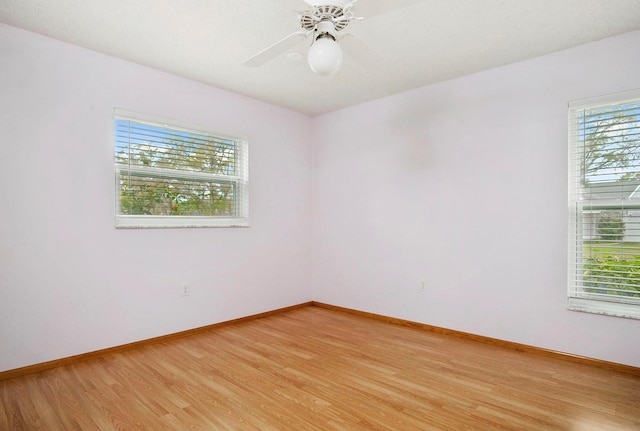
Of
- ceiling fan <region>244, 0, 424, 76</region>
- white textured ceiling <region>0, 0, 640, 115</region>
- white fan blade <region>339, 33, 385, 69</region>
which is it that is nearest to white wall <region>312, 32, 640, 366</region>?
white textured ceiling <region>0, 0, 640, 115</region>

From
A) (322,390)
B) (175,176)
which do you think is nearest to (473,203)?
(322,390)

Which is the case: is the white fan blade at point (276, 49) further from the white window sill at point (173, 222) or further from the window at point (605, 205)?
the window at point (605, 205)

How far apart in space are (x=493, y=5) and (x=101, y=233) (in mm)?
3353

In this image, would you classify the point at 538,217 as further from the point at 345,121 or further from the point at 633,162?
the point at 345,121

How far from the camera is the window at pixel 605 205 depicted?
2.68 m

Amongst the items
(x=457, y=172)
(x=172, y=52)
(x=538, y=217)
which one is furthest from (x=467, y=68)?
(x=172, y=52)

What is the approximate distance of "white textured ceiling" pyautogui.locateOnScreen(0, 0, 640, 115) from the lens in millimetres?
2326

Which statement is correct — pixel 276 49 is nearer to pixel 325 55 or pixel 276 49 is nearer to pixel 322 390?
pixel 325 55

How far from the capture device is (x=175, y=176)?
351cm

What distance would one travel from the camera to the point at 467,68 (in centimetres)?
330

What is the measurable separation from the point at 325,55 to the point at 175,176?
2.28 m

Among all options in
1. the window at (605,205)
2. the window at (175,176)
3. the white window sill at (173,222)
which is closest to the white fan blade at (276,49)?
the window at (175,176)

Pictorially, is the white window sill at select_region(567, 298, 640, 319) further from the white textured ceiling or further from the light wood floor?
the white textured ceiling

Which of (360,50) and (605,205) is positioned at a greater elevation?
(360,50)
